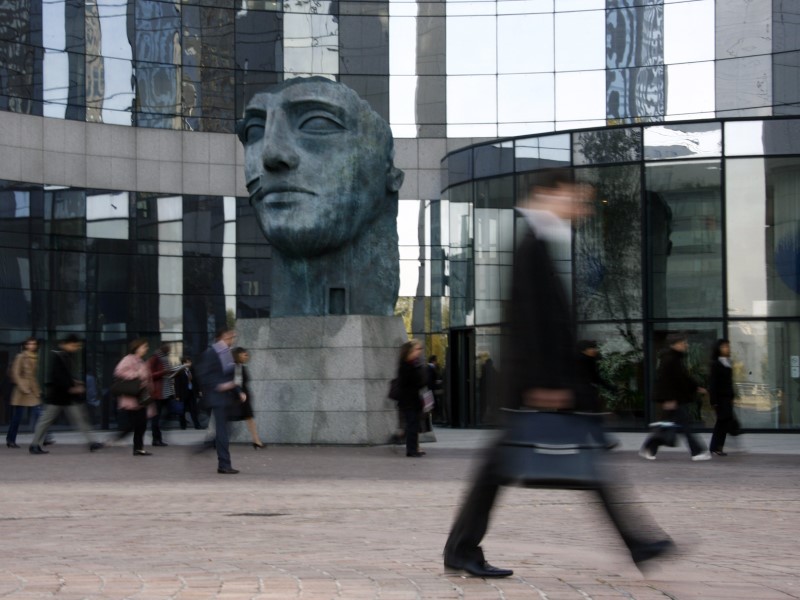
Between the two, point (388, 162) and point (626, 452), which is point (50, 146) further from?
point (626, 452)

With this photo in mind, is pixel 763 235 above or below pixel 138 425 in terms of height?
above

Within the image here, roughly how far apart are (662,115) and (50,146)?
15597 mm

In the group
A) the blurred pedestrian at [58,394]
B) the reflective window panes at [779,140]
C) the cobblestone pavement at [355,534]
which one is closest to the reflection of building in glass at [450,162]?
the reflective window panes at [779,140]

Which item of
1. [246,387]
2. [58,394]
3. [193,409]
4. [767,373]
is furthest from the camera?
[193,409]

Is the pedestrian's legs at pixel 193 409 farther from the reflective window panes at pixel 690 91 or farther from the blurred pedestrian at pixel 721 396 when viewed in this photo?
the blurred pedestrian at pixel 721 396

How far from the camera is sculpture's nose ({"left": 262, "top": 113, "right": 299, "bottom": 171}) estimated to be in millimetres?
20172

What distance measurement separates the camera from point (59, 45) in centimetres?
3247

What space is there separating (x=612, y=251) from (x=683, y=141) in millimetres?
2693

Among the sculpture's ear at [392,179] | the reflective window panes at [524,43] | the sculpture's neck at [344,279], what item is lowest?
the sculpture's neck at [344,279]

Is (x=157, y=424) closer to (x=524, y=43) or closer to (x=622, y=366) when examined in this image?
(x=622, y=366)

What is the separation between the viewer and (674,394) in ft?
57.4

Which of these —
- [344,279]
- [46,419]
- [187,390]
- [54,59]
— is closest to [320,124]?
[344,279]

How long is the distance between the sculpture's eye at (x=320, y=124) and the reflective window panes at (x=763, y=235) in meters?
10.5

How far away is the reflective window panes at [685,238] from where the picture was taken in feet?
90.9
